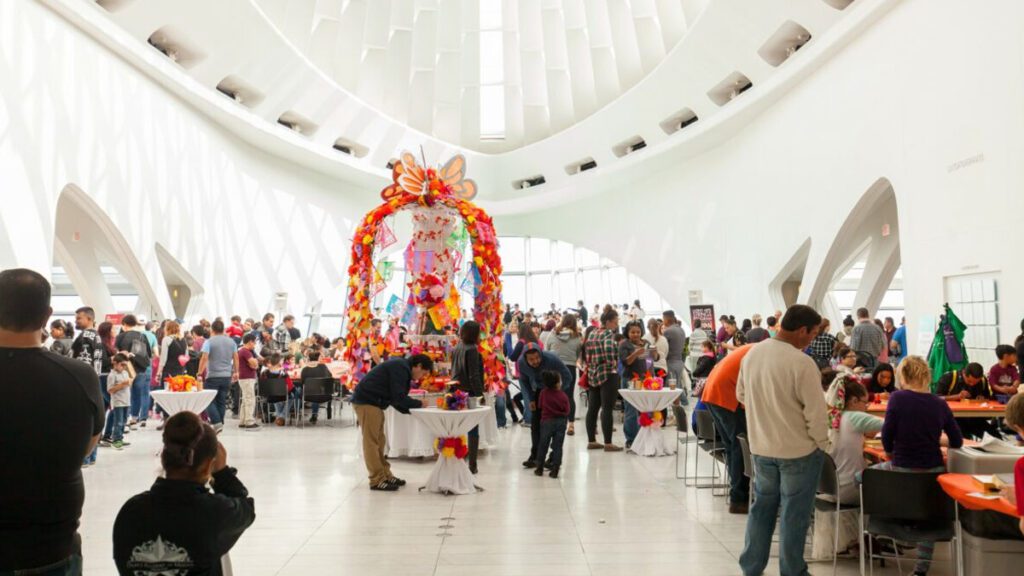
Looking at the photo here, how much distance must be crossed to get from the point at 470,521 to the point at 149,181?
1227cm

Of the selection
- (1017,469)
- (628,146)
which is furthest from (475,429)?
(628,146)

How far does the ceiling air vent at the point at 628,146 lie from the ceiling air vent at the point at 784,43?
6571mm

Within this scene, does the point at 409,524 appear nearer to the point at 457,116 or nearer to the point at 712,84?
the point at 712,84

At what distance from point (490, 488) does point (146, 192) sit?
11.3 meters

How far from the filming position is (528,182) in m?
28.9

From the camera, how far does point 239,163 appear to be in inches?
779

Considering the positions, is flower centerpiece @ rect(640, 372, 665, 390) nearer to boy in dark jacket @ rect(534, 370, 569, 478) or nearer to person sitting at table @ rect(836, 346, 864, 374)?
boy in dark jacket @ rect(534, 370, 569, 478)

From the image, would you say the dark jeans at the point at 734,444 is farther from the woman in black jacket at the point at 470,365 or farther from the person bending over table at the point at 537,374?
the woman in black jacket at the point at 470,365

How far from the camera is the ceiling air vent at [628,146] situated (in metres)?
23.6

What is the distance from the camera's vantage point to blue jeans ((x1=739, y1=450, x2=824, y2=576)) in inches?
164

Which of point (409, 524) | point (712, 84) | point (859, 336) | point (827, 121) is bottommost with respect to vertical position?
point (409, 524)

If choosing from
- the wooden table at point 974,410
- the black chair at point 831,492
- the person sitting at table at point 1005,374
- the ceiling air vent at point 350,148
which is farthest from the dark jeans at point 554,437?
the ceiling air vent at point 350,148

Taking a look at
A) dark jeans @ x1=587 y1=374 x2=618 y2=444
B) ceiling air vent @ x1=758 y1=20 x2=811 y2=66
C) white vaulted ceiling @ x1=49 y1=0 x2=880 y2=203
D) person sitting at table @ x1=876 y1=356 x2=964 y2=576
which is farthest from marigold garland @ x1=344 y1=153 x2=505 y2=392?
ceiling air vent @ x1=758 y1=20 x2=811 y2=66

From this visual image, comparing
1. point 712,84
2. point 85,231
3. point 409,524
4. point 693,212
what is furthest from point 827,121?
point 85,231
